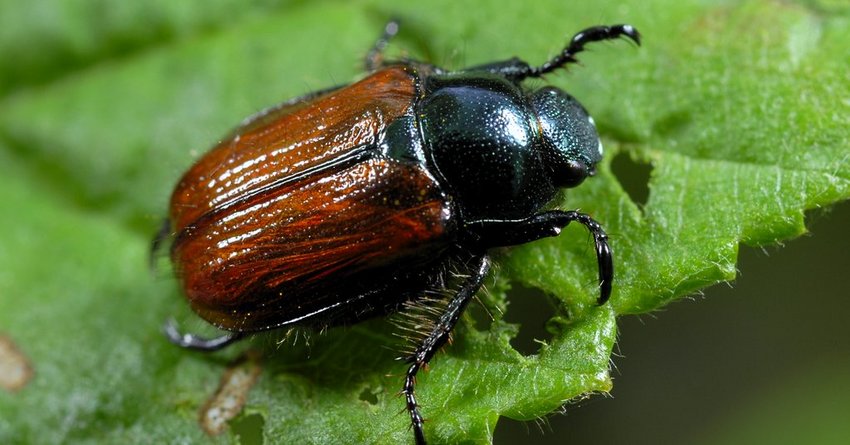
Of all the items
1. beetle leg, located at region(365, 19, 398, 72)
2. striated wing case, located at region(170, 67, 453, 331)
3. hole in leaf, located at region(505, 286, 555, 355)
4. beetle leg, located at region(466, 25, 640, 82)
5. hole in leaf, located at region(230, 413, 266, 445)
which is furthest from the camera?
beetle leg, located at region(365, 19, 398, 72)

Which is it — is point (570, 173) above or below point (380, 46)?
below

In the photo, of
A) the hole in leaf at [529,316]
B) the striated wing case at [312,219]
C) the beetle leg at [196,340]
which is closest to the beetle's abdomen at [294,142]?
the striated wing case at [312,219]

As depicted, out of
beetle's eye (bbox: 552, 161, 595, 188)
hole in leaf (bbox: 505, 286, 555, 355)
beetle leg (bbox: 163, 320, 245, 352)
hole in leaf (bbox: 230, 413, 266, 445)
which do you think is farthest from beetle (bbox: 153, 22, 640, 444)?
hole in leaf (bbox: 230, 413, 266, 445)

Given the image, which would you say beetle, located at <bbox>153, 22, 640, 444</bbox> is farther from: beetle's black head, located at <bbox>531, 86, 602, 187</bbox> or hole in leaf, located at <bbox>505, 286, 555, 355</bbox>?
hole in leaf, located at <bbox>505, 286, 555, 355</bbox>

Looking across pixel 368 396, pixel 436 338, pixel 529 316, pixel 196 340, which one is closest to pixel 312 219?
pixel 436 338

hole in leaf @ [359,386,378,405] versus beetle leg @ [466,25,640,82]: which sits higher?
beetle leg @ [466,25,640,82]

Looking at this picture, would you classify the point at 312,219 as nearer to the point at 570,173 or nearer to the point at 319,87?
the point at 570,173

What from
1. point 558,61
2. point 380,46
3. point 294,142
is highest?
point 558,61
